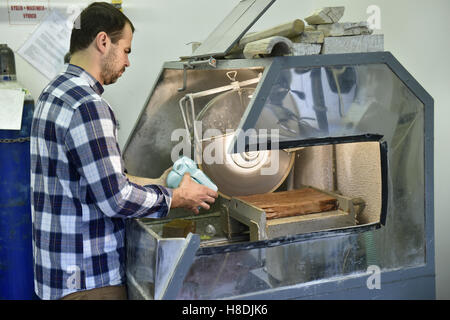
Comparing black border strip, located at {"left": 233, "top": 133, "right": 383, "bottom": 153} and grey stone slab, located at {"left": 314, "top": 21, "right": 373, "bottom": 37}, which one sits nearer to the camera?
black border strip, located at {"left": 233, "top": 133, "right": 383, "bottom": 153}

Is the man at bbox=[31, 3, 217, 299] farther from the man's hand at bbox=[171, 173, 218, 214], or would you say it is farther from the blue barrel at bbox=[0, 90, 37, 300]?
the blue barrel at bbox=[0, 90, 37, 300]

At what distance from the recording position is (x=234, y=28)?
178 centimetres

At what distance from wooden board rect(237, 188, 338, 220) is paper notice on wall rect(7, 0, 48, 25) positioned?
1.64m

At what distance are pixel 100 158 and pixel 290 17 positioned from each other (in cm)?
216

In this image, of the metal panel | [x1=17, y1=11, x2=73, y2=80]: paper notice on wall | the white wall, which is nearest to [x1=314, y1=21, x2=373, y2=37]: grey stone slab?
the metal panel

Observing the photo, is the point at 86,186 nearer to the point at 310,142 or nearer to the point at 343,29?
the point at 310,142

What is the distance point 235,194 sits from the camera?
2.14 m

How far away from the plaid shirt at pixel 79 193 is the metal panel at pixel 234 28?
0.43 m

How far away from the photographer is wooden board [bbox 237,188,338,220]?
74.3 inches

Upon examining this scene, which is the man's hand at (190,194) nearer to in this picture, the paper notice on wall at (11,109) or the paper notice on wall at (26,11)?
the paper notice on wall at (11,109)

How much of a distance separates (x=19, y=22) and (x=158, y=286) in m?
2.00

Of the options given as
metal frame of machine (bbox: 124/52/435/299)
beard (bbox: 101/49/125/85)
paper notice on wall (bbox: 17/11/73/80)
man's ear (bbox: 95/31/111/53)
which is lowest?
metal frame of machine (bbox: 124/52/435/299)

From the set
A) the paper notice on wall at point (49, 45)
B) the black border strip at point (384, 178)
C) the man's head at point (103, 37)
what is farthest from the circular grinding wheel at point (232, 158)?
the paper notice on wall at point (49, 45)

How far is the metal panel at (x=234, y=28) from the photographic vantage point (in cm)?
164
